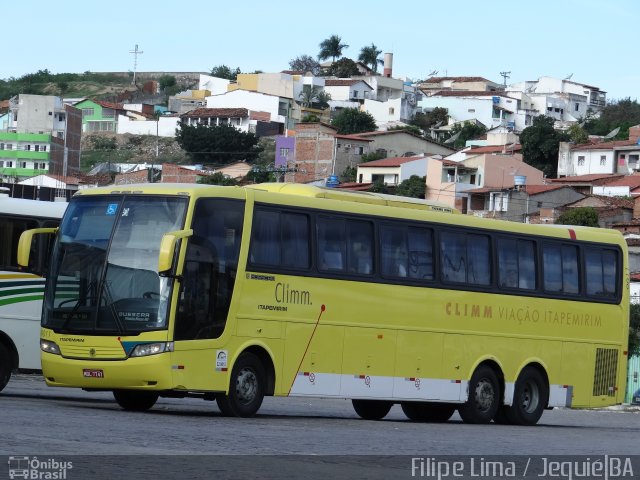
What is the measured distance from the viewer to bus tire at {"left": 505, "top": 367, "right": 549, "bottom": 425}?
73.9 ft

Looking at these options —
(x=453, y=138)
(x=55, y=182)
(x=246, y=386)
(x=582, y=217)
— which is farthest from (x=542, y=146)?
(x=246, y=386)

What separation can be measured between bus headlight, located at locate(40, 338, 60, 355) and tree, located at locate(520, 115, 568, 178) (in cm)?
10597

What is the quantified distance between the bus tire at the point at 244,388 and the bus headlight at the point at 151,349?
1.07 m

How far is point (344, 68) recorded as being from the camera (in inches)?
7234

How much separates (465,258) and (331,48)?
17144 cm

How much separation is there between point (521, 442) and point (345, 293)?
399 centimetres

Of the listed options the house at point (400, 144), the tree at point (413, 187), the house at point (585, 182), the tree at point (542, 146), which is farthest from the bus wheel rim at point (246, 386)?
the house at point (400, 144)

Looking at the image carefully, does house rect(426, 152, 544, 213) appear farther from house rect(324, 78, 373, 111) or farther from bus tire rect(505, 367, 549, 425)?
bus tire rect(505, 367, 549, 425)

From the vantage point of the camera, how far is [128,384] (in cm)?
1730

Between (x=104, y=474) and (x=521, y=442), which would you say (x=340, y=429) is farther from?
(x=104, y=474)

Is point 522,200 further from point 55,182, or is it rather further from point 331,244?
point 331,244

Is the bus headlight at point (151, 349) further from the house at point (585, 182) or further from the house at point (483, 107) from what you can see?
the house at point (483, 107)

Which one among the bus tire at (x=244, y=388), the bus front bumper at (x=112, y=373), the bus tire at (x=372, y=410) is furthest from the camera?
the bus tire at (x=372, y=410)

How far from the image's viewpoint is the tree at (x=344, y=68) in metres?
183
